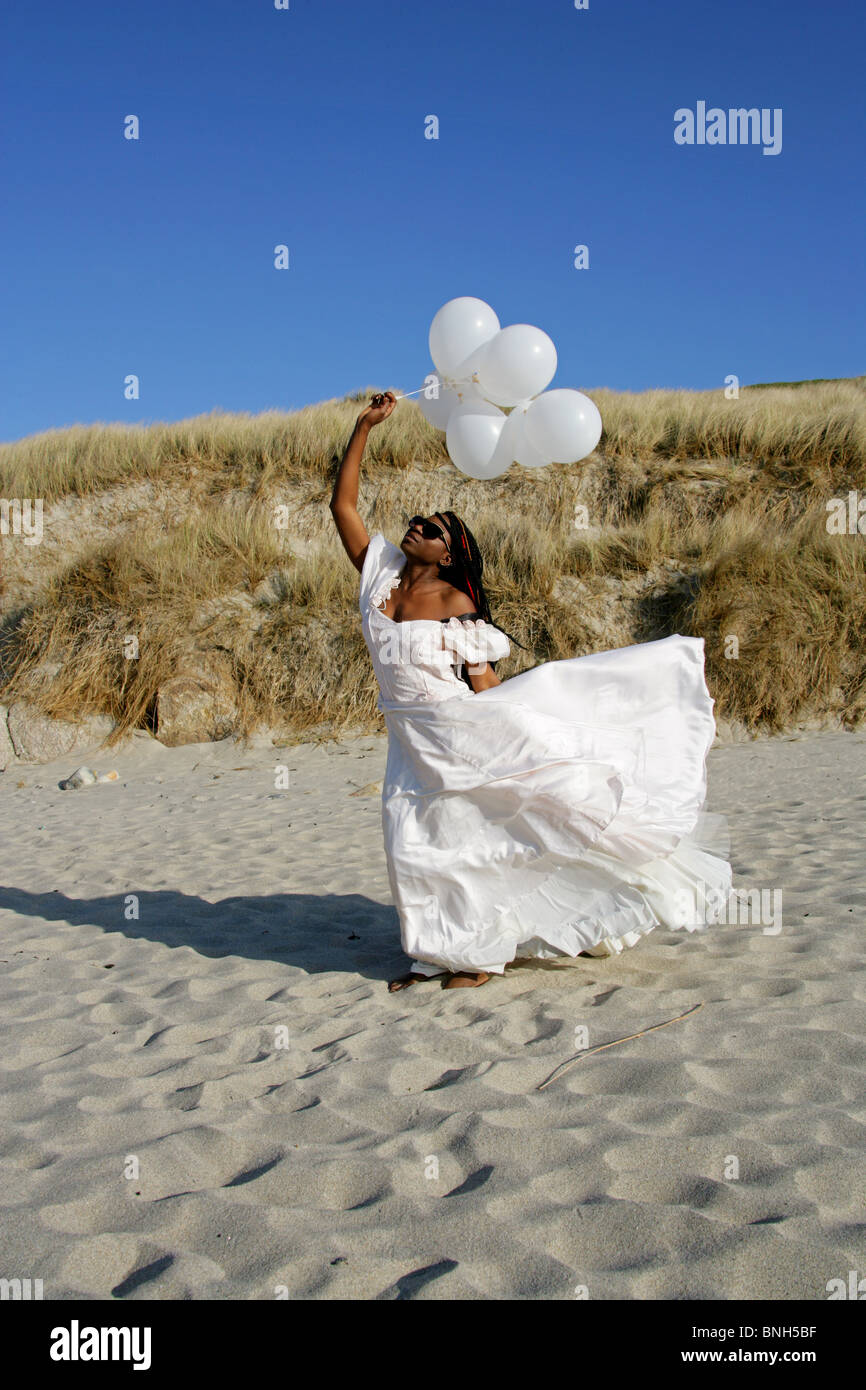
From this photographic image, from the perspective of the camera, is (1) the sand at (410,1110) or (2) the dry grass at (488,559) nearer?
(1) the sand at (410,1110)

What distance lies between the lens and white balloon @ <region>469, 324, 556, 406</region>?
13.4ft

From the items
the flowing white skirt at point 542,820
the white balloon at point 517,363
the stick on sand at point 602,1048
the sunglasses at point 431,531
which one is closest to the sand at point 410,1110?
the stick on sand at point 602,1048

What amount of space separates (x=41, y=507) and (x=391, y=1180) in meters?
13.0

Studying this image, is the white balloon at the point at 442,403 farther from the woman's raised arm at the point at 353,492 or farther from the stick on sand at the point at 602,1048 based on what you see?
the stick on sand at the point at 602,1048

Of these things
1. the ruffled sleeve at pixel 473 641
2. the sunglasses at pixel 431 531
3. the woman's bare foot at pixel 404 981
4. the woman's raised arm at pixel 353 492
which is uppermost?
the woman's raised arm at pixel 353 492

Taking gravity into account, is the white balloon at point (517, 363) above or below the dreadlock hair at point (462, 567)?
above

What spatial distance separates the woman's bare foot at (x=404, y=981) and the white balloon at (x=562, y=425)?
2.20 metres

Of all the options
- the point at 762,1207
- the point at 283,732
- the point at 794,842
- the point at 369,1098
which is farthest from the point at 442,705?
the point at 283,732

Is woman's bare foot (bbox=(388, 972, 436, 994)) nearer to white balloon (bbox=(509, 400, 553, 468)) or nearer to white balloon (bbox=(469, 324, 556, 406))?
white balloon (bbox=(509, 400, 553, 468))

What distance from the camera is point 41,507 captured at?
44.5 feet

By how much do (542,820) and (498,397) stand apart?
6.26 feet

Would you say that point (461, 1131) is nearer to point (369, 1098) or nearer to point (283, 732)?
point (369, 1098)

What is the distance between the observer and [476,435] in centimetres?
429

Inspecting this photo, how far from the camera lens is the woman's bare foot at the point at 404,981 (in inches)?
149
